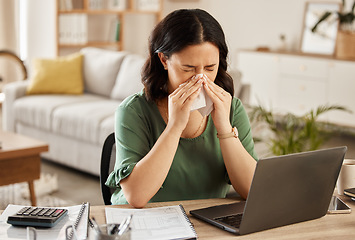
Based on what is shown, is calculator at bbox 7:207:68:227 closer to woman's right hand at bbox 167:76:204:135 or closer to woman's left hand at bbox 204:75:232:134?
woman's right hand at bbox 167:76:204:135

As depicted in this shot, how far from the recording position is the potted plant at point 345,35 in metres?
5.40

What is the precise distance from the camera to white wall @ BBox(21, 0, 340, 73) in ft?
19.6

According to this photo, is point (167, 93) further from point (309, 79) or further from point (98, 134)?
point (309, 79)

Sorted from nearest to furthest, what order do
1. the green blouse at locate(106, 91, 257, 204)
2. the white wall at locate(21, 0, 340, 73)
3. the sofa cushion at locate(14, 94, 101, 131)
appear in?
the green blouse at locate(106, 91, 257, 204) < the sofa cushion at locate(14, 94, 101, 131) < the white wall at locate(21, 0, 340, 73)

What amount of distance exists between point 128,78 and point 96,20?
2415mm

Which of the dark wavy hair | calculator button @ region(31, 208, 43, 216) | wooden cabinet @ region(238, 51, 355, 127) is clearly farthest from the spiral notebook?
wooden cabinet @ region(238, 51, 355, 127)

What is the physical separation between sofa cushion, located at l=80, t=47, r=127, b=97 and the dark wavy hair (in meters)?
2.97

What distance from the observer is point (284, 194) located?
1338mm

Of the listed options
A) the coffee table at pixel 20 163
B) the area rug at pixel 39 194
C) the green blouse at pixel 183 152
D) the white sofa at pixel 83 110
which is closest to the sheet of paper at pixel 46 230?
the green blouse at pixel 183 152

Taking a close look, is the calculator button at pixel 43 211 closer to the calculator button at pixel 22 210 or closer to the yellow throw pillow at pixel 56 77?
the calculator button at pixel 22 210

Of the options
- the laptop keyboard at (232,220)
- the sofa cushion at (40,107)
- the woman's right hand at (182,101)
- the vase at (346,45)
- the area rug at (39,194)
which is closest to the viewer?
the laptop keyboard at (232,220)

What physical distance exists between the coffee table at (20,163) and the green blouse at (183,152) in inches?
64.6

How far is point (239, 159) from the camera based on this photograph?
167 cm

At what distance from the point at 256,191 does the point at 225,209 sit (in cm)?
21
